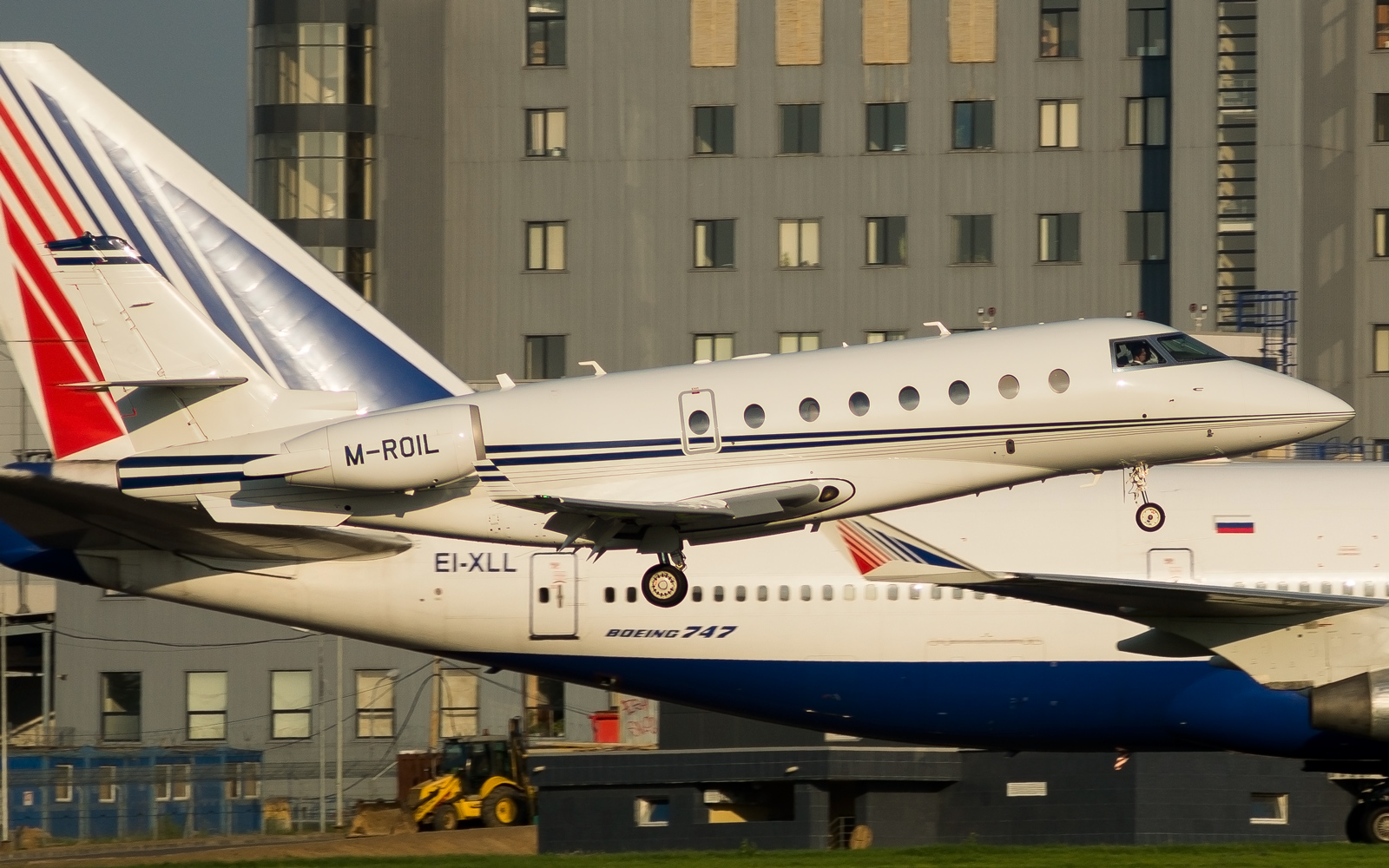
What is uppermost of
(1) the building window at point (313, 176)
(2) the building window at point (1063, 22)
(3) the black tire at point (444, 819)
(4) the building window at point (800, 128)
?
(2) the building window at point (1063, 22)

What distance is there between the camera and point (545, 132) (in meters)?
95.1

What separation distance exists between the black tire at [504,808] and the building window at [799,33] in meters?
46.0

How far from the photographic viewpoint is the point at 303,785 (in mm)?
72250

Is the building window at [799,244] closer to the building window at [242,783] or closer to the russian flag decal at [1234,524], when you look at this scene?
the building window at [242,783]

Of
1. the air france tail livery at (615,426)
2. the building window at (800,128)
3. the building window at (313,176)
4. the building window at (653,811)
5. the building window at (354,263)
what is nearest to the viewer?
the air france tail livery at (615,426)

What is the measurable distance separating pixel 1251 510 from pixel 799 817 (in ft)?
50.4

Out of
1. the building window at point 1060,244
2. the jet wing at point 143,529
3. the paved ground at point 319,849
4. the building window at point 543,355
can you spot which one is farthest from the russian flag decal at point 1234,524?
the building window at point 543,355

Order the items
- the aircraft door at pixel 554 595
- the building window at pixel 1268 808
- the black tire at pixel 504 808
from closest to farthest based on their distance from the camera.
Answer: the aircraft door at pixel 554 595
the building window at pixel 1268 808
the black tire at pixel 504 808

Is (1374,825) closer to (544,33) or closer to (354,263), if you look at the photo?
(354,263)

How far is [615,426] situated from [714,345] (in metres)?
63.8

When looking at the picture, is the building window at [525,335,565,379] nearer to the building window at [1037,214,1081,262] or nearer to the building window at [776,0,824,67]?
the building window at [776,0,824,67]

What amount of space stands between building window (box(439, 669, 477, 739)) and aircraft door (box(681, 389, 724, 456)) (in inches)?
1829

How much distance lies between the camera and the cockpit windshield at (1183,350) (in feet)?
96.2

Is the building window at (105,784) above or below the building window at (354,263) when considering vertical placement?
below
